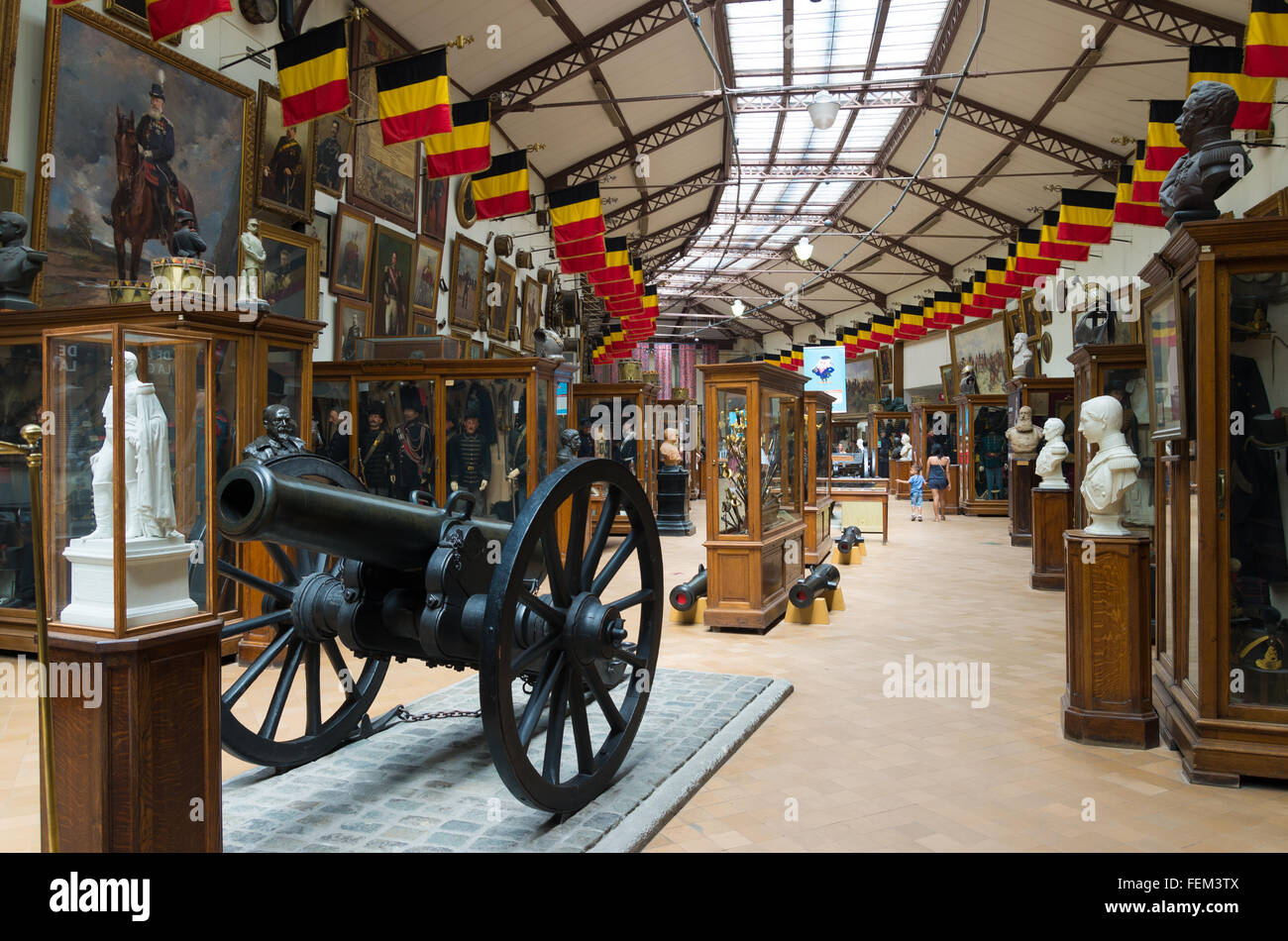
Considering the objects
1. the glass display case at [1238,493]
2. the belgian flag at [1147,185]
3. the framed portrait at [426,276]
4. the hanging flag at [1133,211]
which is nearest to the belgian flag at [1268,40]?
the belgian flag at [1147,185]

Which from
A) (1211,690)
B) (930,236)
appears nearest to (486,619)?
(1211,690)

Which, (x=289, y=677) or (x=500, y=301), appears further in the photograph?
(x=500, y=301)

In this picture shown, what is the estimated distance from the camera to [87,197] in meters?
6.85

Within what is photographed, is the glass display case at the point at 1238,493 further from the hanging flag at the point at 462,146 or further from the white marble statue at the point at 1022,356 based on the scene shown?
the white marble statue at the point at 1022,356

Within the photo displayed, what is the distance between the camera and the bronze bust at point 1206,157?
14.7 ft

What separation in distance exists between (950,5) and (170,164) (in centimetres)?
1187

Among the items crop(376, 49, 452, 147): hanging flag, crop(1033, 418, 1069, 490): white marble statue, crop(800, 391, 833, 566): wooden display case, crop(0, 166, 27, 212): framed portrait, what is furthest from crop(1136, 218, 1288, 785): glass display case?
crop(0, 166, 27, 212): framed portrait

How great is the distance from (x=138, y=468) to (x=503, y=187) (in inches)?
382

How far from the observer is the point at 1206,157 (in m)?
4.52

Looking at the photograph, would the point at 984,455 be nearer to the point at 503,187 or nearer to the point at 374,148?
the point at 503,187

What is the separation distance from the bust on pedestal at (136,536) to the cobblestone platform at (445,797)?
111 centimetres

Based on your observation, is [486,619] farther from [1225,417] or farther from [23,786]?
[1225,417]

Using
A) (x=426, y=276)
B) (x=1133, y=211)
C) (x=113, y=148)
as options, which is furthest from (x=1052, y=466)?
(x=113, y=148)

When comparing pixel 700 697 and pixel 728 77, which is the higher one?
pixel 728 77
